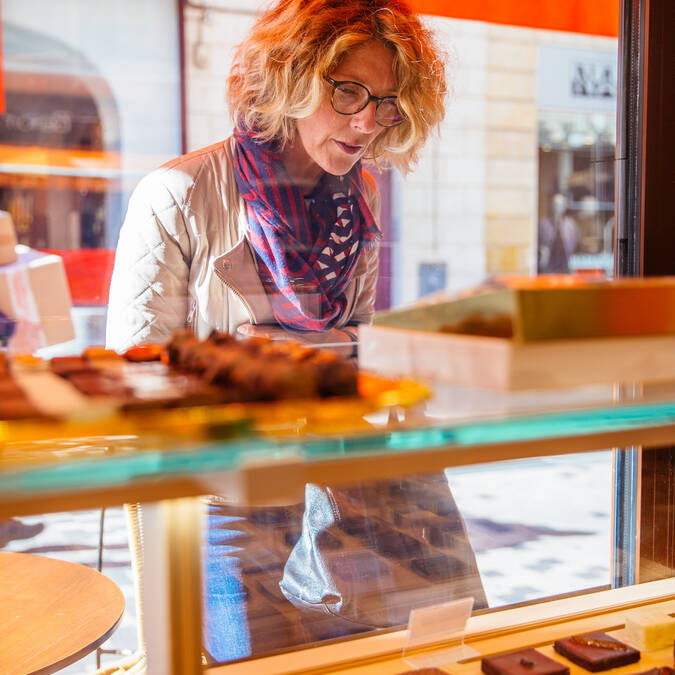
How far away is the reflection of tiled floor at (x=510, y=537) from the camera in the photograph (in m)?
2.63

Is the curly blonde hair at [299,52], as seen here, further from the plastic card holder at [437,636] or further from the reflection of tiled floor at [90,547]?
the reflection of tiled floor at [90,547]

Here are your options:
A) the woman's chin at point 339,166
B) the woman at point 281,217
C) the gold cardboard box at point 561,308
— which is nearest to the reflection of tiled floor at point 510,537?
the woman at point 281,217

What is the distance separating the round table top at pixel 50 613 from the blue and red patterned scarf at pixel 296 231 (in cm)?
73

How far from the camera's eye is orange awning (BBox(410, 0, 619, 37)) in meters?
2.11

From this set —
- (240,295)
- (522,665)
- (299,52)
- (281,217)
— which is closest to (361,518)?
(240,295)

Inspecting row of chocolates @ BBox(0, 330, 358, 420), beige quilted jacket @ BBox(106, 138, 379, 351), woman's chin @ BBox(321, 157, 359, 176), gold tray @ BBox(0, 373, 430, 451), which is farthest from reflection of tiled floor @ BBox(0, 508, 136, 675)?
gold tray @ BBox(0, 373, 430, 451)

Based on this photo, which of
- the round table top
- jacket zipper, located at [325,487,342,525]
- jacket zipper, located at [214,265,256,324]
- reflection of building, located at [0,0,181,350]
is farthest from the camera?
jacket zipper, located at [325,487,342,525]

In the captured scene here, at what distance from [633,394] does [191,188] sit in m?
1.34

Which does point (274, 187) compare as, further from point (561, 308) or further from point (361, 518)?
point (561, 308)

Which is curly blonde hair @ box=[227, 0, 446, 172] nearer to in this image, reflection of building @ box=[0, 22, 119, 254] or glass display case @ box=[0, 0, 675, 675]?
glass display case @ box=[0, 0, 675, 675]

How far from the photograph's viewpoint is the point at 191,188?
191 cm

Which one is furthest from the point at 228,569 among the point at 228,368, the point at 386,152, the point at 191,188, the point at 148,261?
the point at 228,368

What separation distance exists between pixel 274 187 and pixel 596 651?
1.21 m

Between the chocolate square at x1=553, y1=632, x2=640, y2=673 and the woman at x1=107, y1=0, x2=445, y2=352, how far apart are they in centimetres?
93
